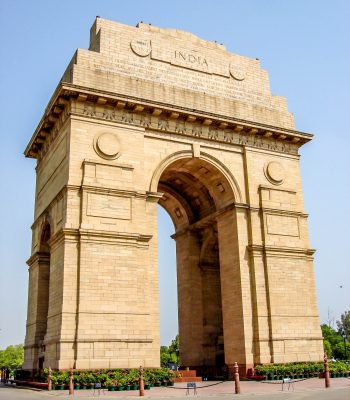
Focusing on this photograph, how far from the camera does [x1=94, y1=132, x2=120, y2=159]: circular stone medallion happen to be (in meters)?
22.9

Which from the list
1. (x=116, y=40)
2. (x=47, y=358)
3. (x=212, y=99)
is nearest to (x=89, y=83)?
(x=116, y=40)

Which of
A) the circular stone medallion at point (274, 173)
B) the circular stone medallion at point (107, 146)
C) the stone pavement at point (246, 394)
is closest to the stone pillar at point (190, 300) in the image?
the circular stone medallion at point (274, 173)

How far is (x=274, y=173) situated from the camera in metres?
27.0

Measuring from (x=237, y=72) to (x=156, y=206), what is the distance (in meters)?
10.3

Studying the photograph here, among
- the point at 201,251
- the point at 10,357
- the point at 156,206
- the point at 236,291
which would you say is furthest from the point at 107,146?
the point at 10,357

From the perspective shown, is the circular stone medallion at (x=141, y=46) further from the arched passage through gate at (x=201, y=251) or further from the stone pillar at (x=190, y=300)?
the stone pillar at (x=190, y=300)

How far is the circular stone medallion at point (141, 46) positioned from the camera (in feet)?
86.1

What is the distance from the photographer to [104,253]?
21453 mm

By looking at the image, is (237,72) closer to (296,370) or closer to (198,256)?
(198,256)

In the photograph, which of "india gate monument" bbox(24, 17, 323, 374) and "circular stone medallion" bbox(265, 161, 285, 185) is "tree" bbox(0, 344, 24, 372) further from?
"circular stone medallion" bbox(265, 161, 285, 185)

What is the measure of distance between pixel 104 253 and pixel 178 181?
9732 mm

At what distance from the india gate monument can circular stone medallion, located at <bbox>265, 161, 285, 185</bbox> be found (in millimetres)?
126

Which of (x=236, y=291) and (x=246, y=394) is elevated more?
(x=236, y=291)

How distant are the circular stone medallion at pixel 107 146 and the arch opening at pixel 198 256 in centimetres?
402
